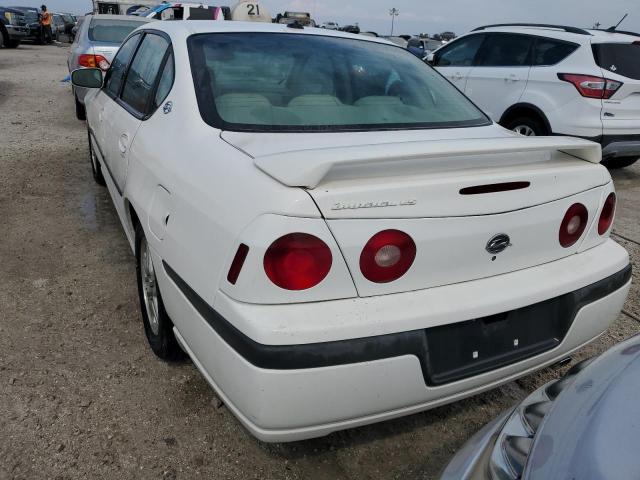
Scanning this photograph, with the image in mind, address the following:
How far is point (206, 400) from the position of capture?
89.2 inches

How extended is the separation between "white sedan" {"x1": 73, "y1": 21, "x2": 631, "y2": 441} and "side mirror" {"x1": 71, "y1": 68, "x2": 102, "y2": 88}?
1.65 meters

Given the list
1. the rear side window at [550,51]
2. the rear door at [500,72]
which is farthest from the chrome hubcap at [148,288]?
the rear side window at [550,51]

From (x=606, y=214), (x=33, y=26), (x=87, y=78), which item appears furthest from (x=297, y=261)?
(x=33, y=26)

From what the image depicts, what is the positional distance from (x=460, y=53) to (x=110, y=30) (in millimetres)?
5146

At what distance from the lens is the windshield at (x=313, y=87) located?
7.16 ft

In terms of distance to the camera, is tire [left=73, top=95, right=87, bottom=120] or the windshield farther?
tire [left=73, top=95, right=87, bottom=120]

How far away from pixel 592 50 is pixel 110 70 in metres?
Result: 4.71

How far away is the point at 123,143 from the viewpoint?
2.80 metres

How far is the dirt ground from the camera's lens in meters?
1.96

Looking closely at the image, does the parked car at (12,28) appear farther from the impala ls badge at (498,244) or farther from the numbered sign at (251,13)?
the impala ls badge at (498,244)

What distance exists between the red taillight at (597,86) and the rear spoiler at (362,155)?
4164 millimetres

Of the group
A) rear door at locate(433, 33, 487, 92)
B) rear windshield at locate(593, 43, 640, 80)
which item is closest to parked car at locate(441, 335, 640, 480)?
rear windshield at locate(593, 43, 640, 80)

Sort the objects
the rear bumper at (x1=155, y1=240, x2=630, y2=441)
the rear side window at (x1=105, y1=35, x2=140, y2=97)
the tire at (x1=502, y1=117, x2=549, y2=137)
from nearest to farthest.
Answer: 1. the rear bumper at (x1=155, y1=240, x2=630, y2=441)
2. the rear side window at (x1=105, y1=35, x2=140, y2=97)
3. the tire at (x1=502, y1=117, x2=549, y2=137)

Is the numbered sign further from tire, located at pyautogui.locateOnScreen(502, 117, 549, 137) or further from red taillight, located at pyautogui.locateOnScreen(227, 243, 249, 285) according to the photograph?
red taillight, located at pyautogui.locateOnScreen(227, 243, 249, 285)
